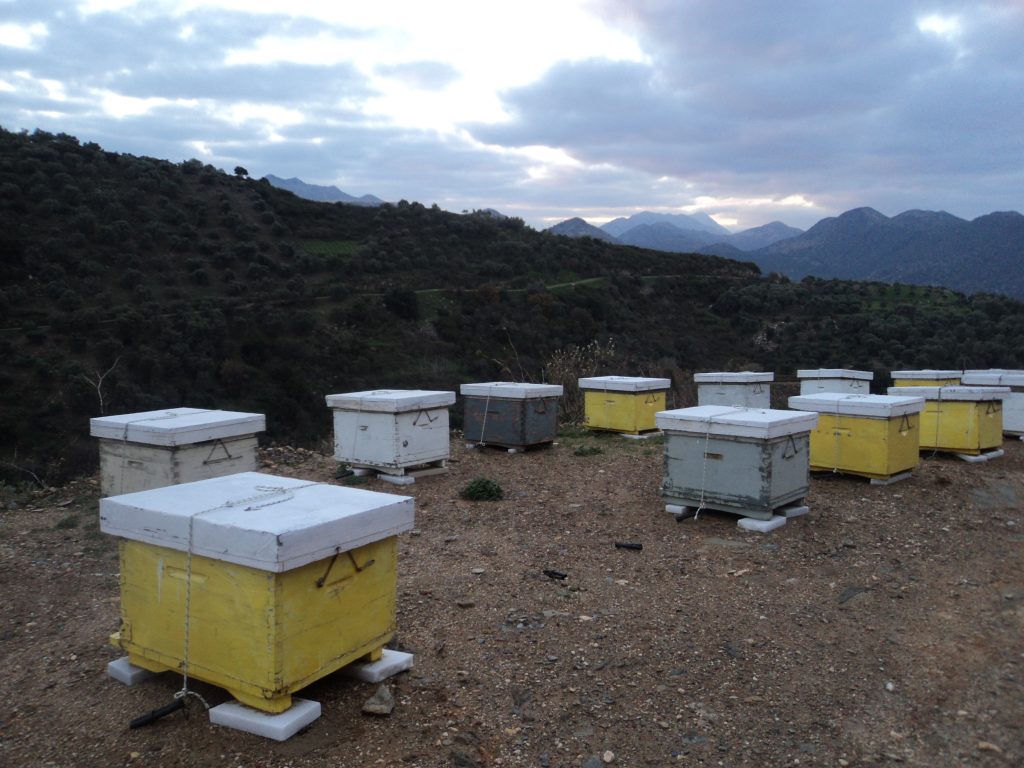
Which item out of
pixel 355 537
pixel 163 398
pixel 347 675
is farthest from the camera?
pixel 163 398

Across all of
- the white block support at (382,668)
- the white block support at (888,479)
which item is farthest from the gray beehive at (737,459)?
the white block support at (382,668)

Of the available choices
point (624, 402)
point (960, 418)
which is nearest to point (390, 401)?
point (624, 402)

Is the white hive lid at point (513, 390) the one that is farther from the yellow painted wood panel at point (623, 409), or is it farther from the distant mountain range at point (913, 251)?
the distant mountain range at point (913, 251)

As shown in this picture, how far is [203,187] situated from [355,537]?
36.2 m

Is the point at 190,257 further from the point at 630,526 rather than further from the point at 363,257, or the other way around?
the point at 630,526

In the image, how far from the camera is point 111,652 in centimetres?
400

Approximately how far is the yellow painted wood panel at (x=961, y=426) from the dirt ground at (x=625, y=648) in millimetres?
2325

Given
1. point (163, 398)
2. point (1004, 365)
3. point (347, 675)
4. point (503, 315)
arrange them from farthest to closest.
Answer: point (503, 315) < point (1004, 365) < point (163, 398) < point (347, 675)

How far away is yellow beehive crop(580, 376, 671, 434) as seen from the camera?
10.8 metres

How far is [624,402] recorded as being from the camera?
1091 centimetres

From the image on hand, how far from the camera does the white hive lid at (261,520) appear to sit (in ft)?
9.59

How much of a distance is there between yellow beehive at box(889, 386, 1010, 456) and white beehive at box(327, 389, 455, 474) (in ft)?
19.7

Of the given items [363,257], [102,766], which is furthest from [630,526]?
[363,257]

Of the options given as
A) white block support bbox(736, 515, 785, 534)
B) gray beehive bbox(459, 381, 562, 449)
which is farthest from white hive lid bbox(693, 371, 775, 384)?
white block support bbox(736, 515, 785, 534)
